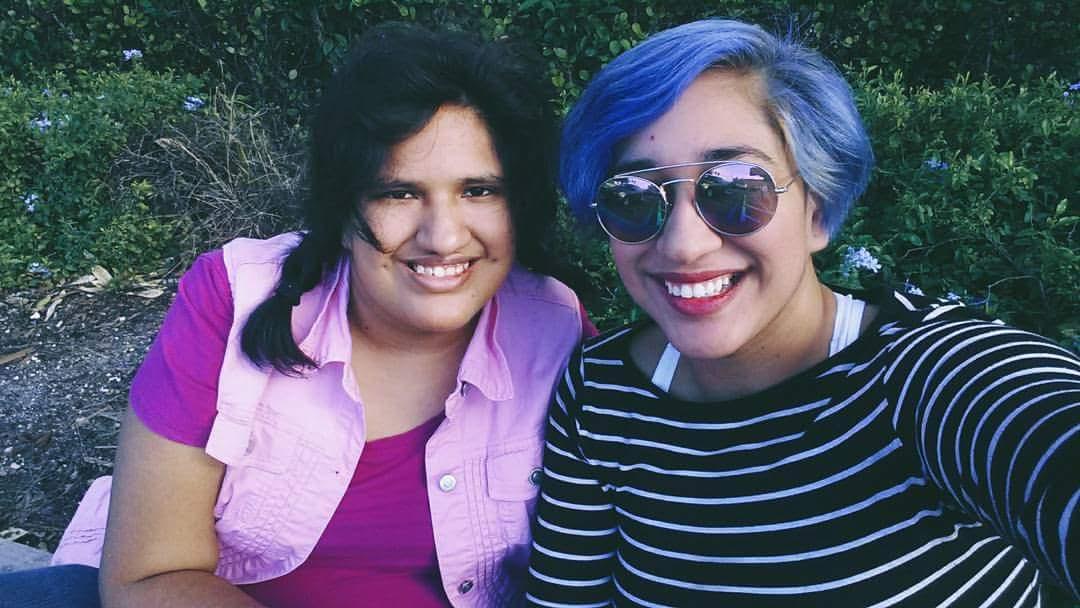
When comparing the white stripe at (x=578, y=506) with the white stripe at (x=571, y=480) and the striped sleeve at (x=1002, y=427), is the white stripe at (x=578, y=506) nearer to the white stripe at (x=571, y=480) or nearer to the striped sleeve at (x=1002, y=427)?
the white stripe at (x=571, y=480)

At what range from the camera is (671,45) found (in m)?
1.64

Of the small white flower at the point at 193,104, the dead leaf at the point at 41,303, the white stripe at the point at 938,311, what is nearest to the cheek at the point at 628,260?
the white stripe at the point at 938,311

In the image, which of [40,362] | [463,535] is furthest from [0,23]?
[463,535]

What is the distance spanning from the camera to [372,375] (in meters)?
2.15

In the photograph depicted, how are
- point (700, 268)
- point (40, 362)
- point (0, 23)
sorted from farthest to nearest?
Result: point (0, 23)
point (40, 362)
point (700, 268)

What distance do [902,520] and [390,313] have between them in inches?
46.9

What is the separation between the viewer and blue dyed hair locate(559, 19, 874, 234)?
1613mm

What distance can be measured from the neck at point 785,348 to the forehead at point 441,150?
71cm

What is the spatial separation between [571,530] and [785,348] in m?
0.64

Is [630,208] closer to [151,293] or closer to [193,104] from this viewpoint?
[151,293]

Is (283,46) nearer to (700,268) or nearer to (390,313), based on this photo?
(390,313)

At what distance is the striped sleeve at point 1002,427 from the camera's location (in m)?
1.10

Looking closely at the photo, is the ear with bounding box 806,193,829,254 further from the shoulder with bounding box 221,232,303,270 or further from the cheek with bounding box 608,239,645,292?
the shoulder with bounding box 221,232,303,270

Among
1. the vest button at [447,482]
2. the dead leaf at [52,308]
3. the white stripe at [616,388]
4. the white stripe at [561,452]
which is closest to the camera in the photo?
the white stripe at [616,388]
